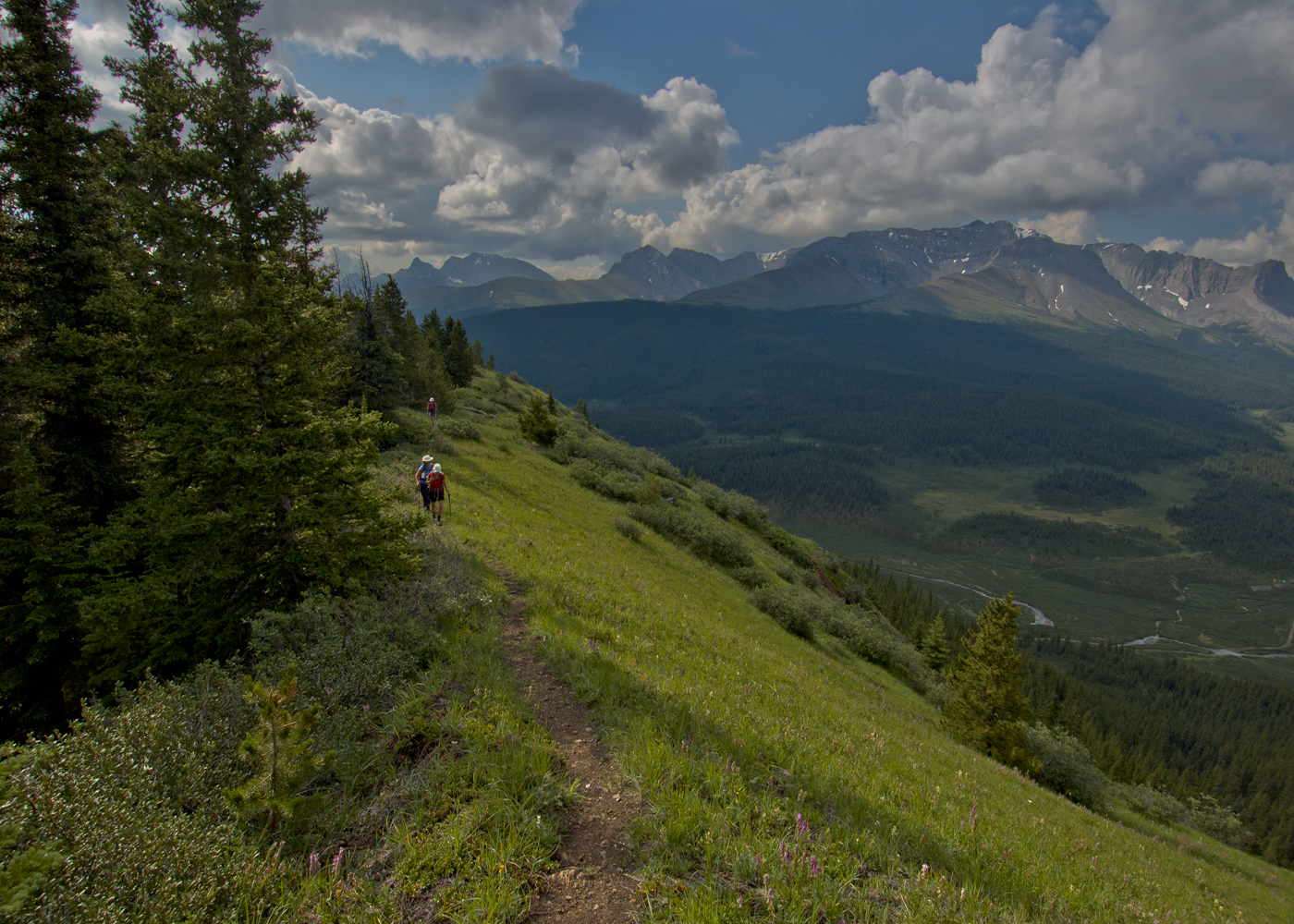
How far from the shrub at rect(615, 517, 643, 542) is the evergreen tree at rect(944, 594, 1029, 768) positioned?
53.9 feet

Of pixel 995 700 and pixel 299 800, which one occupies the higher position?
pixel 299 800

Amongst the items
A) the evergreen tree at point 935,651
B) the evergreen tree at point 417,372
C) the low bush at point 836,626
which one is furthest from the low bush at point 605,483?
the evergreen tree at point 935,651

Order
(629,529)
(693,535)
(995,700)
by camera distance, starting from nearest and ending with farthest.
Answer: (995,700) < (629,529) < (693,535)

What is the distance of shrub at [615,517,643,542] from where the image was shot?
88.1ft

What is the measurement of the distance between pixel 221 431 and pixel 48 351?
392 inches

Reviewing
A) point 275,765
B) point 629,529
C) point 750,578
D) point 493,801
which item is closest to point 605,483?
point 629,529

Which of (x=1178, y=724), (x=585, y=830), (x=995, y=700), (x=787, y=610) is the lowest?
(x=1178, y=724)

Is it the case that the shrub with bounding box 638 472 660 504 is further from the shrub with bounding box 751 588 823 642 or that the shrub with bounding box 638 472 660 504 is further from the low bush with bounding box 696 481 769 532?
the low bush with bounding box 696 481 769 532

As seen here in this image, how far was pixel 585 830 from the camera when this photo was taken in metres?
4.67

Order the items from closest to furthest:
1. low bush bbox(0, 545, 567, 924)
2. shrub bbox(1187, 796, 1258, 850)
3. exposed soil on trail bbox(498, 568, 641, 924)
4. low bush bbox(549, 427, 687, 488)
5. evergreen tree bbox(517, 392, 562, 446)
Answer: low bush bbox(0, 545, 567, 924), exposed soil on trail bbox(498, 568, 641, 924), shrub bbox(1187, 796, 1258, 850), low bush bbox(549, 427, 687, 488), evergreen tree bbox(517, 392, 562, 446)

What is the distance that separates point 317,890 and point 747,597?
81.2 feet

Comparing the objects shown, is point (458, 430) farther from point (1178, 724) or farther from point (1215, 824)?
point (1178, 724)

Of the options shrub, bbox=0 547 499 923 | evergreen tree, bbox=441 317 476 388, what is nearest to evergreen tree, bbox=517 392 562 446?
evergreen tree, bbox=441 317 476 388

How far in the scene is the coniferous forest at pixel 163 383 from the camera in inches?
356
